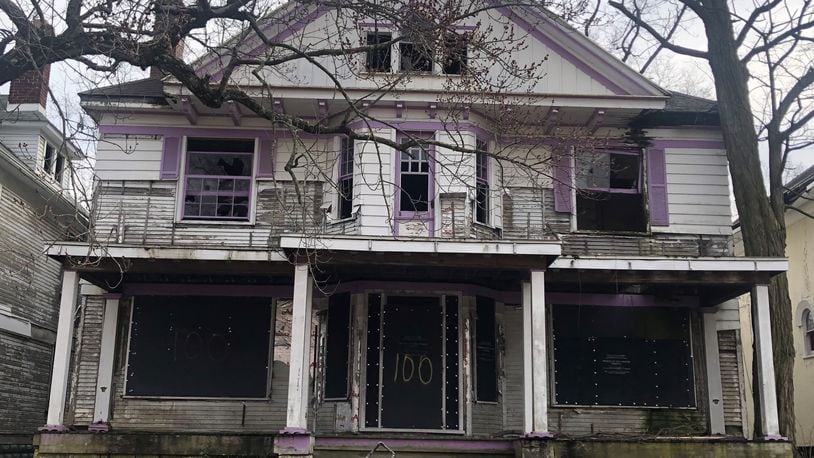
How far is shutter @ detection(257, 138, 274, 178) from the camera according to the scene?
14945 millimetres

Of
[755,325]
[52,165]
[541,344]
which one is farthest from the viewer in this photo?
[52,165]

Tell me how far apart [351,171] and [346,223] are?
1031mm

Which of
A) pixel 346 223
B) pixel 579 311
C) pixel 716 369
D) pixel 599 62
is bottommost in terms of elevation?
pixel 716 369

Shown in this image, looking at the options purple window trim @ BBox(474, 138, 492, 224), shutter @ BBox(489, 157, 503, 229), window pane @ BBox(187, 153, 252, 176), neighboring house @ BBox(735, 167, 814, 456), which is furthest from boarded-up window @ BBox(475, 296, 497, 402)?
neighboring house @ BBox(735, 167, 814, 456)

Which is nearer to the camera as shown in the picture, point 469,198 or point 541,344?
point 541,344

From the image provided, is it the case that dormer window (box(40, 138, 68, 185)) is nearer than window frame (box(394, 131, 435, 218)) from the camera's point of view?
No

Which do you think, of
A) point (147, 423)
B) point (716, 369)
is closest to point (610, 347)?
point (716, 369)

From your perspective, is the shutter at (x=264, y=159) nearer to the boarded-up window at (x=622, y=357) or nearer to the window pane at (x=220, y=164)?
the window pane at (x=220, y=164)

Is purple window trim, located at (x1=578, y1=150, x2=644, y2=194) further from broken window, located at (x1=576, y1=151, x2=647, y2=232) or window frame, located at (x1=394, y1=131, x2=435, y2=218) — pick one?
window frame, located at (x1=394, y1=131, x2=435, y2=218)

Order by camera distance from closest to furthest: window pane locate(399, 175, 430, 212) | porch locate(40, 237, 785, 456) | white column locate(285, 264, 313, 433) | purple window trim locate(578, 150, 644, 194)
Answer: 1. white column locate(285, 264, 313, 433)
2. porch locate(40, 237, 785, 456)
3. window pane locate(399, 175, 430, 212)
4. purple window trim locate(578, 150, 644, 194)

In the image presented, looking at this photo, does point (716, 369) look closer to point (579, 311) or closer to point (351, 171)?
point (579, 311)

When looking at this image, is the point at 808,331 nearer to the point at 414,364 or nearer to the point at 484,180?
the point at 484,180

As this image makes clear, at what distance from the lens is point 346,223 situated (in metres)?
14.3

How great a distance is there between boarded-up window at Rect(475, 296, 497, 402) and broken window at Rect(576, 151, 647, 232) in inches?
94.3
